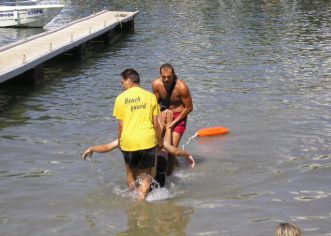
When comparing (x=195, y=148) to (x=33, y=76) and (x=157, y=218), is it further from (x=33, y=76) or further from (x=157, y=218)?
(x=33, y=76)

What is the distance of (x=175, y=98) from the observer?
884 centimetres

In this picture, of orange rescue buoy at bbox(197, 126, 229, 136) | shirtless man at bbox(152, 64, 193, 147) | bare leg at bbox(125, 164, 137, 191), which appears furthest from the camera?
orange rescue buoy at bbox(197, 126, 229, 136)

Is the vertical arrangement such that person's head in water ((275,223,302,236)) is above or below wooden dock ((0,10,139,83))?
above

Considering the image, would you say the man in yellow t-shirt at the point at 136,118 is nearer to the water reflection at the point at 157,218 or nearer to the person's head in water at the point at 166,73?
the water reflection at the point at 157,218

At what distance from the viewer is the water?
25.1 ft

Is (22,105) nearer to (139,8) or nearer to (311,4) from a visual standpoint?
(139,8)

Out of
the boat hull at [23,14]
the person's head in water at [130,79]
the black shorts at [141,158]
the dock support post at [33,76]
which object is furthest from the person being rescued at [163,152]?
the boat hull at [23,14]

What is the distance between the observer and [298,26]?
30.5 m

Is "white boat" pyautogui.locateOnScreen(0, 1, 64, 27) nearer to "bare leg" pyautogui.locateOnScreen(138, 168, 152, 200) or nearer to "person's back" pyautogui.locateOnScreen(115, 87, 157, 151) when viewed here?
"bare leg" pyautogui.locateOnScreen(138, 168, 152, 200)

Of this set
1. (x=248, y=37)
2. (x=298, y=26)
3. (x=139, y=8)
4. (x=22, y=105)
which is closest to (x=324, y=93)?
(x=22, y=105)

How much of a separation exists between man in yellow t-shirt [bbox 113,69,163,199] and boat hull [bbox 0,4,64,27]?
25672mm

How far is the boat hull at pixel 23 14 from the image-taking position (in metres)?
32.0

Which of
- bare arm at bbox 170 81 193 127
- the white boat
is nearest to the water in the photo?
bare arm at bbox 170 81 193 127

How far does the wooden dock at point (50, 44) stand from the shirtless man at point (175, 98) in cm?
628
